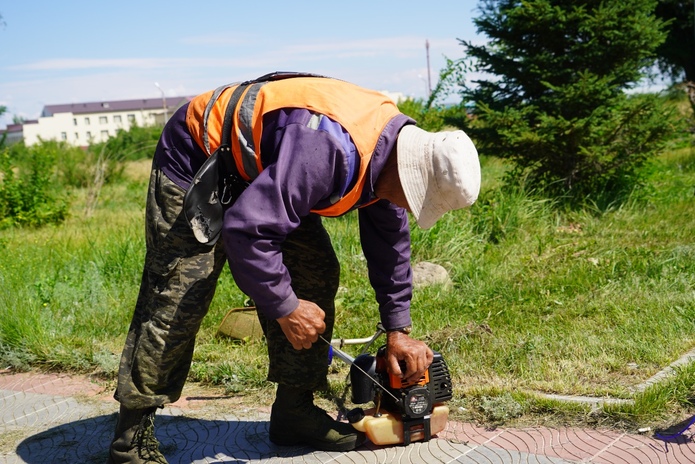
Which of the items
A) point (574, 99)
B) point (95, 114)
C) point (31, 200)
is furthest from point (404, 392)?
point (95, 114)

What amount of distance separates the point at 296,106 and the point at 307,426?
160cm

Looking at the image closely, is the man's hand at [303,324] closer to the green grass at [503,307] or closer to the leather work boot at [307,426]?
the leather work boot at [307,426]

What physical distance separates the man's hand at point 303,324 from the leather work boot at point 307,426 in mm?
746

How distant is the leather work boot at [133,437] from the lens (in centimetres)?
322

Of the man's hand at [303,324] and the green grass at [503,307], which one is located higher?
the man's hand at [303,324]

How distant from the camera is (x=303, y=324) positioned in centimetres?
281

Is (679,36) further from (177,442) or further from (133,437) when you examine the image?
(133,437)

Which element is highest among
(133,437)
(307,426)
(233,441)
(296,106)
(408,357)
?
(296,106)

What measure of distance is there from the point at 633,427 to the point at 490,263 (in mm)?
2864

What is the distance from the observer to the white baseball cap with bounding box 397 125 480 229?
274 centimetres

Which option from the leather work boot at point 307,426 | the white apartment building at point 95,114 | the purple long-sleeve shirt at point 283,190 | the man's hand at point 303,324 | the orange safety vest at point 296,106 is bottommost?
the leather work boot at point 307,426

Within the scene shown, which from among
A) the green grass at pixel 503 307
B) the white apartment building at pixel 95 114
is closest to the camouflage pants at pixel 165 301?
the green grass at pixel 503 307

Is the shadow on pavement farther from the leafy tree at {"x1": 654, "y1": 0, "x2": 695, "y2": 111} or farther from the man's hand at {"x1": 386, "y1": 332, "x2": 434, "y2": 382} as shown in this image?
the leafy tree at {"x1": 654, "y1": 0, "x2": 695, "y2": 111}

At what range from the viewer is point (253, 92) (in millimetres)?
2908
